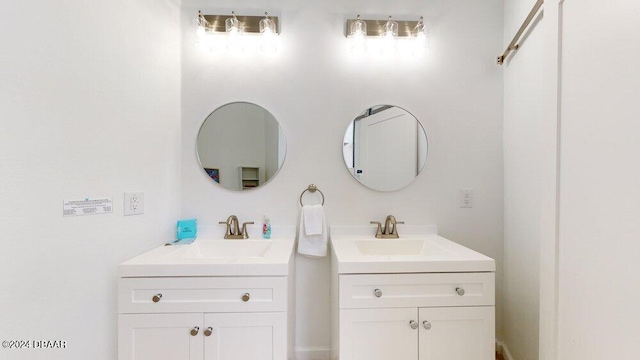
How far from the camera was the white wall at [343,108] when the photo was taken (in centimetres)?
173

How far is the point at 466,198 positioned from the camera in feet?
5.79

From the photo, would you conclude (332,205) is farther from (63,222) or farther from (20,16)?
(20,16)

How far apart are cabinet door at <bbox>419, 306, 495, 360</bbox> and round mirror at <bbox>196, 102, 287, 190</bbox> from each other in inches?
47.3

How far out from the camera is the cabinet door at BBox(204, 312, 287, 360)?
1.16 meters

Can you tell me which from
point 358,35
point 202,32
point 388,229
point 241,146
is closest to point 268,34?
point 202,32

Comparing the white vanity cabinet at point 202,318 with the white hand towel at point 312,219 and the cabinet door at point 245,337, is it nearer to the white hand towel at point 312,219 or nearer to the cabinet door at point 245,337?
the cabinet door at point 245,337

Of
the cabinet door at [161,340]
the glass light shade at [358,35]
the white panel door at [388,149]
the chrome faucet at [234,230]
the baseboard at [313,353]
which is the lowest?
the baseboard at [313,353]

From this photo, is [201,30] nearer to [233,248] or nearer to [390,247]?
[233,248]

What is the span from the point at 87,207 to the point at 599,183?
179 centimetres

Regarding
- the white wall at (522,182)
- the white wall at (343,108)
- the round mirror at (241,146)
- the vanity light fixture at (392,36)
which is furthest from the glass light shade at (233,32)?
the white wall at (522,182)

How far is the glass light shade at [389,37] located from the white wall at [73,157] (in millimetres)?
1380

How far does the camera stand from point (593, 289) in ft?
2.43

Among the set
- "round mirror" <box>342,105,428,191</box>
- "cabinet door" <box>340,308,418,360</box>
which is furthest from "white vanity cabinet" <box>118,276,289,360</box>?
"round mirror" <box>342,105,428,191</box>

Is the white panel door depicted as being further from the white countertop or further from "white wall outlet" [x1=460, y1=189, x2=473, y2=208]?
the white countertop
